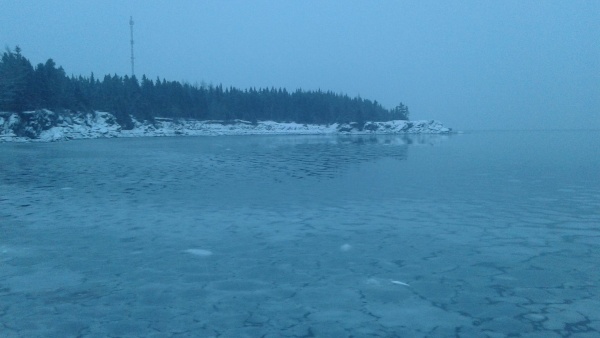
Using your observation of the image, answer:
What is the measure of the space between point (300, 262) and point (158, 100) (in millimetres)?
112989

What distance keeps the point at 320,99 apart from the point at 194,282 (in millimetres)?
145917

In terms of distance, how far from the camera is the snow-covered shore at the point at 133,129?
65625 mm

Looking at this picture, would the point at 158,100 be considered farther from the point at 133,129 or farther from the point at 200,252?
the point at 200,252

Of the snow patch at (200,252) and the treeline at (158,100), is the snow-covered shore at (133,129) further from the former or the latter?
the snow patch at (200,252)

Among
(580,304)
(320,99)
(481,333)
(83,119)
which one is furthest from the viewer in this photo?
(320,99)

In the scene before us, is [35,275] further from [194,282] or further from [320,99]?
[320,99]

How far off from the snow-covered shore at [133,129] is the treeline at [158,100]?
7.38ft

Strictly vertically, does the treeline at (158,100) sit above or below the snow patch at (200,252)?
above

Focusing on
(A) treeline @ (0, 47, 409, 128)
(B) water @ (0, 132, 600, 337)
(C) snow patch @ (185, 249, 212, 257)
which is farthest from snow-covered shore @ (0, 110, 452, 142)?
(C) snow patch @ (185, 249, 212, 257)

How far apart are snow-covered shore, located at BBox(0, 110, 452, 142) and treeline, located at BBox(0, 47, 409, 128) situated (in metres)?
2.25

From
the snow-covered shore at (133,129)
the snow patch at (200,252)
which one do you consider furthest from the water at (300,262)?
the snow-covered shore at (133,129)

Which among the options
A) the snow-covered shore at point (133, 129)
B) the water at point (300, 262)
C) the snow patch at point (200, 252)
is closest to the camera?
the water at point (300, 262)

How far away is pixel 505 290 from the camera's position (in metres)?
7.62

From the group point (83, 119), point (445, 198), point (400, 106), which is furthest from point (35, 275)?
point (400, 106)
